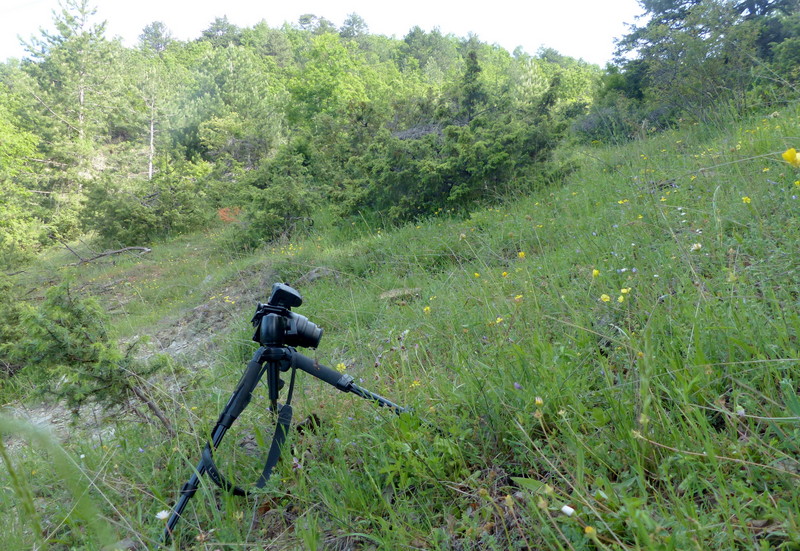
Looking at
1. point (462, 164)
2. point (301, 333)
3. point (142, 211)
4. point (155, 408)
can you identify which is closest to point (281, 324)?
point (301, 333)

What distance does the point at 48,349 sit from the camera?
8.02 ft

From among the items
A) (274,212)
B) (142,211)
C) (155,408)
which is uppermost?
(142,211)

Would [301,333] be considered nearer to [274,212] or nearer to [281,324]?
[281,324]

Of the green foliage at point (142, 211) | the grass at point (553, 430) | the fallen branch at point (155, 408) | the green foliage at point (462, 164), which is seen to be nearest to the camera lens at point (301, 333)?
the grass at point (553, 430)

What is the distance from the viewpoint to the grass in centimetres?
112

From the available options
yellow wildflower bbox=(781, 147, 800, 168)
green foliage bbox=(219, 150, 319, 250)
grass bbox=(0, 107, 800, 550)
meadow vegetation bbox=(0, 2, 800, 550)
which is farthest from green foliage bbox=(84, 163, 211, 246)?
yellow wildflower bbox=(781, 147, 800, 168)

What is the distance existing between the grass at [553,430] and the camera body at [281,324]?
44cm

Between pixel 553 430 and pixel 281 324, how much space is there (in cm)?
96

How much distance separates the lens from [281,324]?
1.66 metres

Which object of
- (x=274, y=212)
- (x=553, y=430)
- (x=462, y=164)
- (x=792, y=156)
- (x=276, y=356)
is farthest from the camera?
(x=274, y=212)

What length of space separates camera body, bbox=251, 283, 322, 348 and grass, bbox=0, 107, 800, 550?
→ 0.44m

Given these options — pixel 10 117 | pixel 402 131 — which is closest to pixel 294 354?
pixel 402 131

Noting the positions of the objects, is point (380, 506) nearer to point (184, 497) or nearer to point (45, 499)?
point (184, 497)

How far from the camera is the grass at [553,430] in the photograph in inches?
44.1
